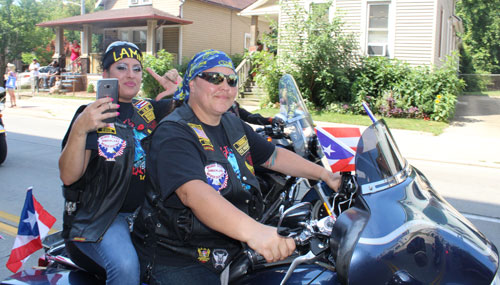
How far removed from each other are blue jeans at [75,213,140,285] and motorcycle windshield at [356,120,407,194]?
4.03ft

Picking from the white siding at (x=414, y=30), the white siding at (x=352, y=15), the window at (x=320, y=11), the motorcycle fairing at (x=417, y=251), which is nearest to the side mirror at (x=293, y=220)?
the motorcycle fairing at (x=417, y=251)

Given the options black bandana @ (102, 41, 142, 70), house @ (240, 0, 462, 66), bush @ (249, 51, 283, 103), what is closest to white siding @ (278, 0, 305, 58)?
house @ (240, 0, 462, 66)

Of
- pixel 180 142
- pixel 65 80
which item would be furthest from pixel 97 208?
pixel 65 80

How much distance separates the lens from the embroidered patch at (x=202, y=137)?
2168 millimetres

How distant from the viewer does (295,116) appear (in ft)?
13.9

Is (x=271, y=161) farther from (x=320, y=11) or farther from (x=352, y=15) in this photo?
(x=352, y=15)

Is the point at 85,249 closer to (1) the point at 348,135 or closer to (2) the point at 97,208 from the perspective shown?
(2) the point at 97,208

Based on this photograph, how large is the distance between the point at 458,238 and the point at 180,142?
1264 millimetres

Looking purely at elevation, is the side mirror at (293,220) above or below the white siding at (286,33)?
below

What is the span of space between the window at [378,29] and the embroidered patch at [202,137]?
647 inches

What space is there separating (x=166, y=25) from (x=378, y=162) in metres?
24.6

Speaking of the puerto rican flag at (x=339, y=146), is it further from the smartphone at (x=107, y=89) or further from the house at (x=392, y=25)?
the house at (x=392, y=25)

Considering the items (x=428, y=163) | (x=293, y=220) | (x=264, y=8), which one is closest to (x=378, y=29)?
(x=264, y=8)

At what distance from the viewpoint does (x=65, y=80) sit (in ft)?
83.0
